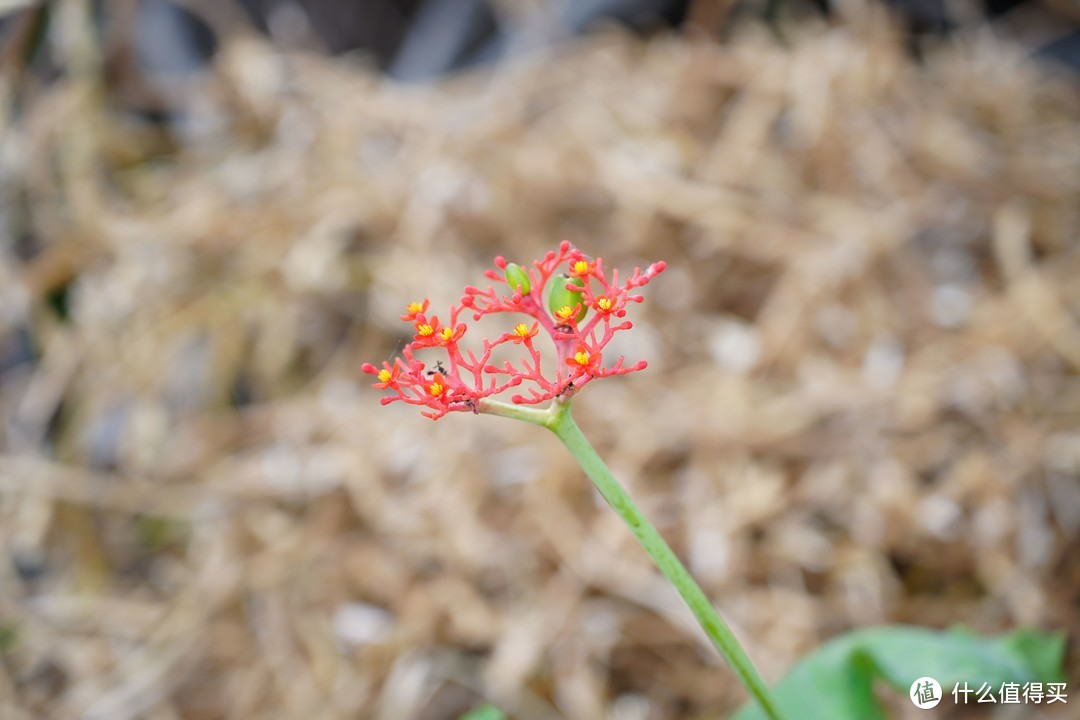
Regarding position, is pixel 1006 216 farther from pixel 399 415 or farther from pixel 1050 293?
pixel 399 415

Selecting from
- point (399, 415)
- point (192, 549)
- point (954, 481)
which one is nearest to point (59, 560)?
point (192, 549)

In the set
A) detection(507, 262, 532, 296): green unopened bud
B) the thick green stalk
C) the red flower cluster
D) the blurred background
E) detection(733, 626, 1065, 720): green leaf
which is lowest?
the blurred background

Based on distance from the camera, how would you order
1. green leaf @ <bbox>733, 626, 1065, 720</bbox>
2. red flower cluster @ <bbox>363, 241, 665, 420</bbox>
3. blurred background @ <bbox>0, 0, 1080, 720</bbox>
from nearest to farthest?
red flower cluster @ <bbox>363, 241, 665, 420</bbox>, green leaf @ <bbox>733, 626, 1065, 720</bbox>, blurred background @ <bbox>0, 0, 1080, 720</bbox>

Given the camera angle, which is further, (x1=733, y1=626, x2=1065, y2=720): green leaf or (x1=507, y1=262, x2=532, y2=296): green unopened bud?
(x1=733, y1=626, x2=1065, y2=720): green leaf

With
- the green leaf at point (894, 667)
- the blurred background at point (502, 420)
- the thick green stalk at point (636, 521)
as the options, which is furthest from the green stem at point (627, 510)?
the blurred background at point (502, 420)

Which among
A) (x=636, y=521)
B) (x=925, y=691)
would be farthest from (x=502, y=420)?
(x=636, y=521)

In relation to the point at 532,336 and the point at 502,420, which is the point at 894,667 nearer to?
the point at 532,336

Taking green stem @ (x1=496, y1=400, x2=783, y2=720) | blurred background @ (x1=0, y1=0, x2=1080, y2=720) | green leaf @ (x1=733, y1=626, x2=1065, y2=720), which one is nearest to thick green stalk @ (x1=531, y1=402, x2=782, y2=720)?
green stem @ (x1=496, y1=400, x2=783, y2=720)

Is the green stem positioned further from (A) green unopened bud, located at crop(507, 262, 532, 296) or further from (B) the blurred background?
(B) the blurred background
